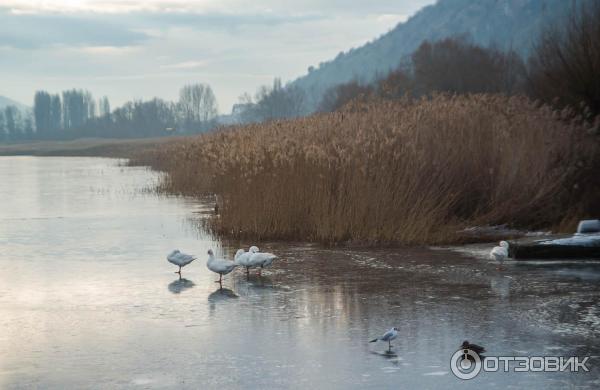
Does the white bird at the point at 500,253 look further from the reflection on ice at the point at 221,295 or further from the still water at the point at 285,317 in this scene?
the reflection on ice at the point at 221,295

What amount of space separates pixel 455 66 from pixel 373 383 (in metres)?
71.6

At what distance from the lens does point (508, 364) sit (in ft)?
23.2

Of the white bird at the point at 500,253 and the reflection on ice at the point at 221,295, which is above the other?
the white bird at the point at 500,253

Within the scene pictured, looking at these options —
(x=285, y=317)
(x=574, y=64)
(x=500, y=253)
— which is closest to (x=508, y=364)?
(x=285, y=317)

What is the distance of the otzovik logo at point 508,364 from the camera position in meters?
6.91

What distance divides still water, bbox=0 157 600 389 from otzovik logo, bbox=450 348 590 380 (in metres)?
0.10

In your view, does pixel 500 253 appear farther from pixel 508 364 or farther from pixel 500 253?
pixel 508 364

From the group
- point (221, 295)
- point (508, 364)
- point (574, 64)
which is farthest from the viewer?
point (574, 64)

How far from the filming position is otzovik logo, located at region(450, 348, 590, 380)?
6.91 m

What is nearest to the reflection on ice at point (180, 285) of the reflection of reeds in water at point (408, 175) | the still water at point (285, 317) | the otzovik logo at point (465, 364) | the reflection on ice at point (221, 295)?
the still water at point (285, 317)

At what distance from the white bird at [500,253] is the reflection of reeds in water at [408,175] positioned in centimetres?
220

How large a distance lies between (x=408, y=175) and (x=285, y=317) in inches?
271

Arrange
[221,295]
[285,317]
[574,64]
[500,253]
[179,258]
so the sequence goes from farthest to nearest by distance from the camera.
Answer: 1. [574,64]
2. [500,253]
3. [179,258]
4. [221,295]
5. [285,317]

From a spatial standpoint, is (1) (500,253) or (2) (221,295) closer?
(2) (221,295)
